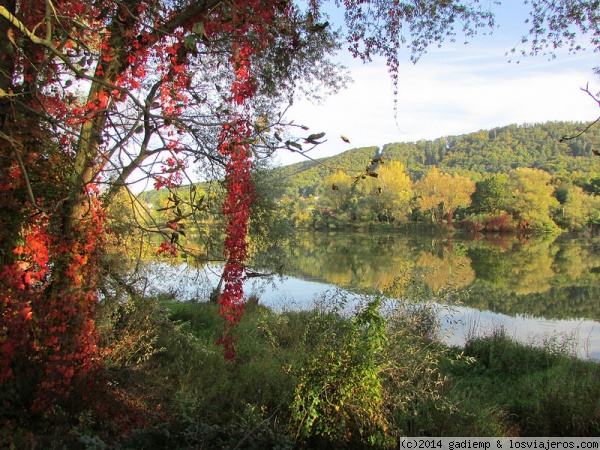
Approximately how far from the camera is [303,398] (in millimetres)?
3381

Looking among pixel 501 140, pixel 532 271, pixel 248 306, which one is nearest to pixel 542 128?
pixel 501 140

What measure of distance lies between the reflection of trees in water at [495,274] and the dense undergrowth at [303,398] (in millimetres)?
1313

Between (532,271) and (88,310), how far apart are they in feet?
78.9

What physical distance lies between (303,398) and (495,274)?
20766 mm

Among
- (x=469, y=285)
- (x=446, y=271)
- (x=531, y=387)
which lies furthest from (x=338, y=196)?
(x=531, y=387)

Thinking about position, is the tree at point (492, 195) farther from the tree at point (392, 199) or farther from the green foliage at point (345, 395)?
the green foliage at point (345, 395)

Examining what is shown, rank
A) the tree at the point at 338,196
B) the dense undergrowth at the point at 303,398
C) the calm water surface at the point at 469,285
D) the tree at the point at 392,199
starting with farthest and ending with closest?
the tree at the point at 392,199 < the tree at the point at 338,196 < the calm water surface at the point at 469,285 < the dense undergrowth at the point at 303,398

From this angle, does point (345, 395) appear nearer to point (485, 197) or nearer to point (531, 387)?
point (531, 387)

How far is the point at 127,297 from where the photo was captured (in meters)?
6.08

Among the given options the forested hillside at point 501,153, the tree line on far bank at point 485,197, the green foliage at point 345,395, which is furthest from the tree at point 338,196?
the green foliage at point 345,395

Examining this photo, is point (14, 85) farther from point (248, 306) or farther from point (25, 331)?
point (248, 306)

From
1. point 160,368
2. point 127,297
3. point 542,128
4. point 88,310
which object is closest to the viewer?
point 88,310

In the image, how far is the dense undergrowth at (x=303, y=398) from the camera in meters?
3.12

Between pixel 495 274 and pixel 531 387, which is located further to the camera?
pixel 495 274
